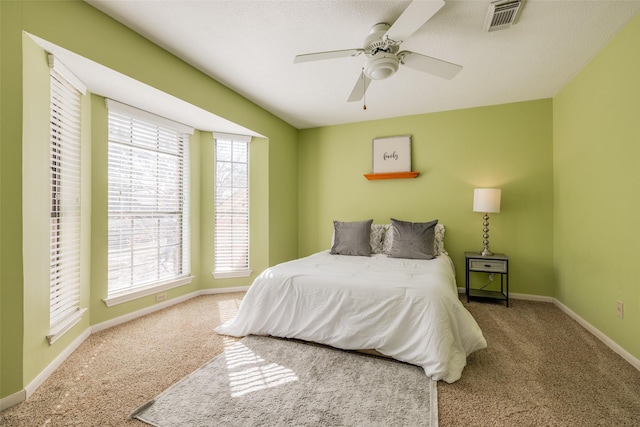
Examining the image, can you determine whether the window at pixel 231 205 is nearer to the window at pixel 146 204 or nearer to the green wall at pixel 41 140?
the window at pixel 146 204

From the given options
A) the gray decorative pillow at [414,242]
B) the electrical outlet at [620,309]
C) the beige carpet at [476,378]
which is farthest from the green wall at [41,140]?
the electrical outlet at [620,309]

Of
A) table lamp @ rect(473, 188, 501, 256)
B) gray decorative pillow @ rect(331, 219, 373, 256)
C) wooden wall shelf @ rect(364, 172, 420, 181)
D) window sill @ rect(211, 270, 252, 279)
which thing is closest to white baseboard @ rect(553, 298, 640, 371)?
table lamp @ rect(473, 188, 501, 256)

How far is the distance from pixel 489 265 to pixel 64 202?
433 centimetres

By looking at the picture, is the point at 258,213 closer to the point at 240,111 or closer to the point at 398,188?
the point at 240,111

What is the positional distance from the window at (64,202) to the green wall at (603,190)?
4.25 m

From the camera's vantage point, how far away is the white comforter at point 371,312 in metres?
1.86

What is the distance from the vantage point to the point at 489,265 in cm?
326

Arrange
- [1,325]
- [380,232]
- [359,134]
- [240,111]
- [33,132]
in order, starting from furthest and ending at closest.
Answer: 1. [359,134]
2. [380,232]
3. [240,111]
4. [33,132]
5. [1,325]

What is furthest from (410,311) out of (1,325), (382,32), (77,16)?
(77,16)

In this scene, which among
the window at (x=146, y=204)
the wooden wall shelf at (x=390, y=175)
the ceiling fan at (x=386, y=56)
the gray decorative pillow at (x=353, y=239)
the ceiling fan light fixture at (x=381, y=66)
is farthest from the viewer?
the wooden wall shelf at (x=390, y=175)

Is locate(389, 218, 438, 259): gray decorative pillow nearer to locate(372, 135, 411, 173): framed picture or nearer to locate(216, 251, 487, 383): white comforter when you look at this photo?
locate(216, 251, 487, 383): white comforter

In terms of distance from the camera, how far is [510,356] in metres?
2.10

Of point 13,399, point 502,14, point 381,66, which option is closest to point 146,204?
point 13,399

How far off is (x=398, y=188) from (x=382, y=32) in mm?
2372
